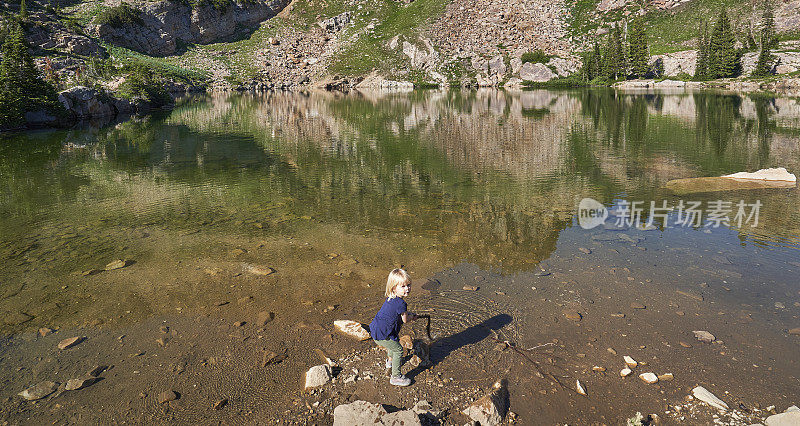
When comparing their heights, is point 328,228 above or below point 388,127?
below

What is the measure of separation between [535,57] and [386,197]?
147525mm

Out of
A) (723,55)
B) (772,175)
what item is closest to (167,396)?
(772,175)

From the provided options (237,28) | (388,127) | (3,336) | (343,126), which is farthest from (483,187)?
(237,28)

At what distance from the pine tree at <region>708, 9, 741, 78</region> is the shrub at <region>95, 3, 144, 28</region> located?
17382 cm

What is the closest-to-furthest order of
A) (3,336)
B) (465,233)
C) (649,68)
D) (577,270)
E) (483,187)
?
(3,336) → (577,270) → (465,233) → (483,187) → (649,68)

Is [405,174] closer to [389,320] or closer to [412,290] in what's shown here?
[412,290]

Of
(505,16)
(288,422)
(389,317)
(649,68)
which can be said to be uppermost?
(505,16)

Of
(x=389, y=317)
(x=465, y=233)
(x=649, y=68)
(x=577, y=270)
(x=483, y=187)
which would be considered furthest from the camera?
(x=649, y=68)

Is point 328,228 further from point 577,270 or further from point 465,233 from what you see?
point 577,270

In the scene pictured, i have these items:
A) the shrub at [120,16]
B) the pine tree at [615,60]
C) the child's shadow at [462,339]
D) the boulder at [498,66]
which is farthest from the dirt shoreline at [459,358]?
the shrub at [120,16]

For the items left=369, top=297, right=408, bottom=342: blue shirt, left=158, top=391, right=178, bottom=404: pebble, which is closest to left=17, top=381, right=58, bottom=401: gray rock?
left=158, top=391, right=178, bottom=404: pebble

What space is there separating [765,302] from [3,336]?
1493 centimetres

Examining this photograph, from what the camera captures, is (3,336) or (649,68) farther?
(649,68)

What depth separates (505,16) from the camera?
565ft
